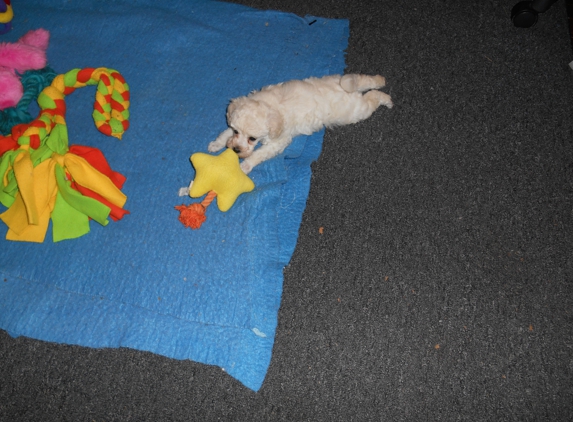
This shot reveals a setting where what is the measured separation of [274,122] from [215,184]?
413 millimetres

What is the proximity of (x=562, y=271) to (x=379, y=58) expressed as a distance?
5.50 ft

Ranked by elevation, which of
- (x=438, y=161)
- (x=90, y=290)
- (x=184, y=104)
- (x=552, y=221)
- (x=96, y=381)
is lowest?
(x=96, y=381)

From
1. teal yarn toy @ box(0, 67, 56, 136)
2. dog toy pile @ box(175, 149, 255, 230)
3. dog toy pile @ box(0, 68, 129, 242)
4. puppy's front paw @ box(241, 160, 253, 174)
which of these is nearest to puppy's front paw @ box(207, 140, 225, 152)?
puppy's front paw @ box(241, 160, 253, 174)

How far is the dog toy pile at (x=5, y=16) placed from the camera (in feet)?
7.95

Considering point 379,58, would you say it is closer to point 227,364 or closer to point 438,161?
point 438,161

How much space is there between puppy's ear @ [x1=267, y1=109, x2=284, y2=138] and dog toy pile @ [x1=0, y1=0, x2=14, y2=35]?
6.46 feet

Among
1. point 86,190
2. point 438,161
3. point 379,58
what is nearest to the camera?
point 86,190

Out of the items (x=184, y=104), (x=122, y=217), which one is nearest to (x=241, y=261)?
(x=122, y=217)

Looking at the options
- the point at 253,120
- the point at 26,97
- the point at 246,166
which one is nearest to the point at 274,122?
the point at 253,120

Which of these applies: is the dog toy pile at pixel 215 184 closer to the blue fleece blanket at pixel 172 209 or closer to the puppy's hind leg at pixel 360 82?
the blue fleece blanket at pixel 172 209

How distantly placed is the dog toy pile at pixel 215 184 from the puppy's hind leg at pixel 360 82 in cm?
71

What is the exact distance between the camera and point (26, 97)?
2.19m

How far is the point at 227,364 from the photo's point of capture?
1.81 m

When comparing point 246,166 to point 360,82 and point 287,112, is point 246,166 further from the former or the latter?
point 360,82
